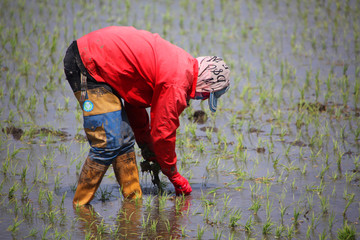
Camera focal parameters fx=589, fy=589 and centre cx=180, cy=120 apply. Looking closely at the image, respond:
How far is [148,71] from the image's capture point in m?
3.93

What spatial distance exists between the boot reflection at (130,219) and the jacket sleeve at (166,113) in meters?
0.48

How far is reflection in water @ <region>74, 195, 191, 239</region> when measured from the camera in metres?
3.85

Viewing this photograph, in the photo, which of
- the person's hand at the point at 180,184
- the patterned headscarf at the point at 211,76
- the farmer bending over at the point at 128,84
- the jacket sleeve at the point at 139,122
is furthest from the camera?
the jacket sleeve at the point at 139,122

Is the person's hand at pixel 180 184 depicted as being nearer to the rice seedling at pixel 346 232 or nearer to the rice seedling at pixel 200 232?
the rice seedling at pixel 200 232

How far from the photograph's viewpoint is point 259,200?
4.41m

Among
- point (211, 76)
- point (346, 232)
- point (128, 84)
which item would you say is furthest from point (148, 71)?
point (346, 232)

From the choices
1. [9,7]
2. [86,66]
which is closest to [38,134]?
[86,66]

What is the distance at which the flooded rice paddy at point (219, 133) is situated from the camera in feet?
13.3

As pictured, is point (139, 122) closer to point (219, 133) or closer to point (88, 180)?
point (88, 180)

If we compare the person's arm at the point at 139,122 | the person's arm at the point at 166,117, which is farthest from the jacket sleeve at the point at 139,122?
the person's arm at the point at 166,117

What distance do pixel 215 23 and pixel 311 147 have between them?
4850 mm

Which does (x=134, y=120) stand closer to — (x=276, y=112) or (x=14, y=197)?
(x=14, y=197)

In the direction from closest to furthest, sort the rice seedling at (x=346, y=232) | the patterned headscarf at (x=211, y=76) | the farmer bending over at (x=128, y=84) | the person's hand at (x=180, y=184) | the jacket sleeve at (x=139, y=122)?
the rice seedling at (x=346, y=232) → the farmer bending over at (x=128, y=84) → the patterned headscarf at (x=211, y=76) → the person's hand at (x=180, y=184) → the jacket sleeve at (x=139, y=122)

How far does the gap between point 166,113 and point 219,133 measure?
1982 millimetres
